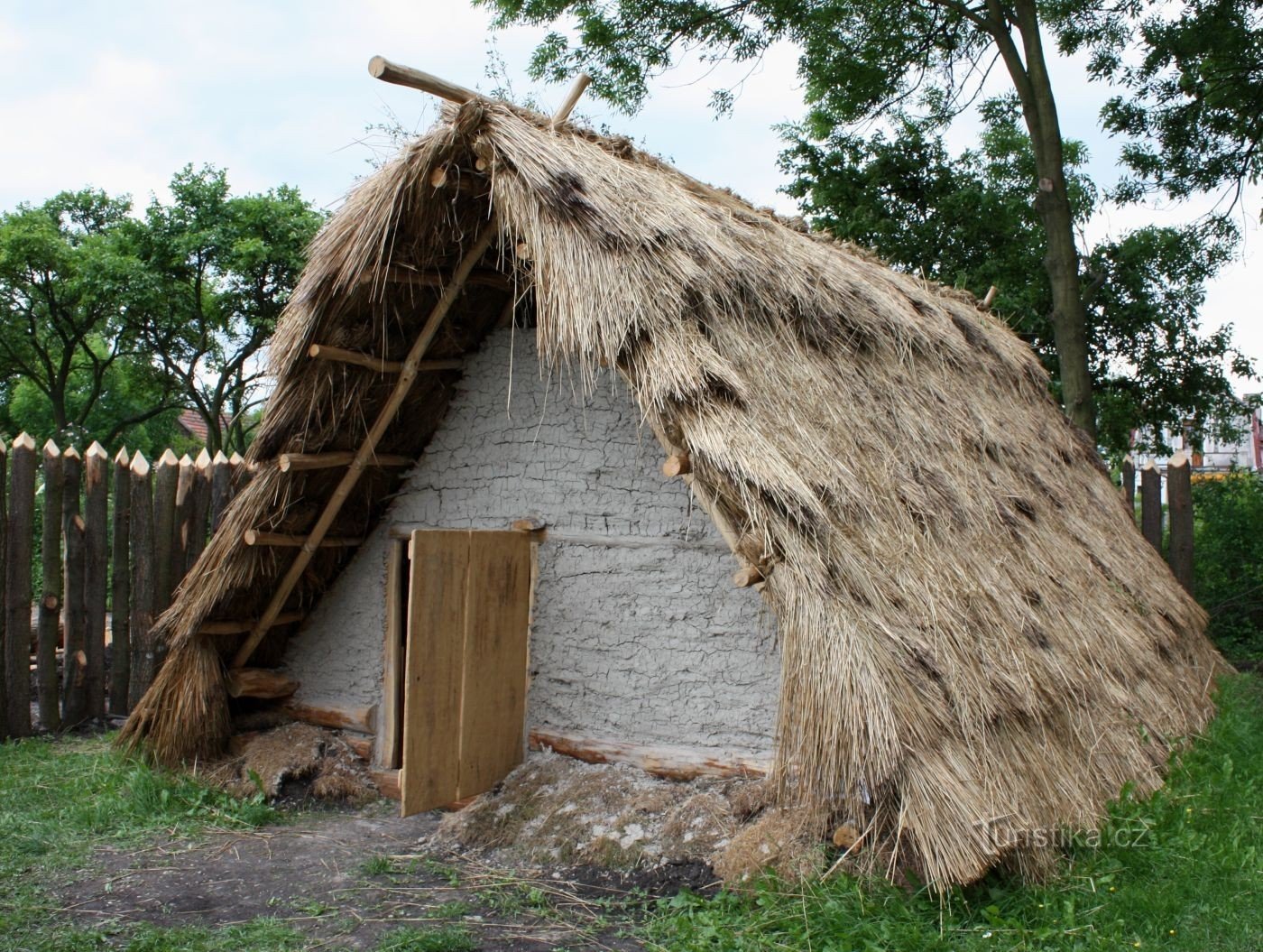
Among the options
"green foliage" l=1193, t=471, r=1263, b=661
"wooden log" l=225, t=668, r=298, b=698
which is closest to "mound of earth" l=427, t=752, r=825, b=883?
"wooden log" l=225, t=668, r=298, b=698

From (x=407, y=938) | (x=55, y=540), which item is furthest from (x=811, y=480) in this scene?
(x=55, y=540)

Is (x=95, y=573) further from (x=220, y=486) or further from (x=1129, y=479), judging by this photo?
(x=1129, y=479)

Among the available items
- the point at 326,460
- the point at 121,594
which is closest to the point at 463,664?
the point at 326,460

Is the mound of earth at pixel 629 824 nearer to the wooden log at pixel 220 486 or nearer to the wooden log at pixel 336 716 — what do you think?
the wooden log at pixel 336 716

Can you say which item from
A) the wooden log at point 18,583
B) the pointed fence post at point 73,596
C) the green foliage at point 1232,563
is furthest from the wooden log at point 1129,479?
the wooden log at point 18,583

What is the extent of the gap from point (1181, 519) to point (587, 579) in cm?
609

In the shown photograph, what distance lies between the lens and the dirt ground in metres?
4.23

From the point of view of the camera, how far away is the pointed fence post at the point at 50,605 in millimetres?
7164

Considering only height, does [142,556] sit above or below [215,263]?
below

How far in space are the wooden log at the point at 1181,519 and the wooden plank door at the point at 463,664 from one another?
20.3 ft

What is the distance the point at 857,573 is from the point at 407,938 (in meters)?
2.23

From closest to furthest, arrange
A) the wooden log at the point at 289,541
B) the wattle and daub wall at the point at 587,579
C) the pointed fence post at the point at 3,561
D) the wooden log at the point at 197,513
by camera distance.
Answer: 1. the wattle and daub wall at the point at 587,579
2. the wooden log at the point at 289,541
3. the pointed fence post at the point at 3,561
4. the wooden log at the point at 197,513

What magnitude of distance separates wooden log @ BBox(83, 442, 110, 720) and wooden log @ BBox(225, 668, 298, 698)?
145 cm

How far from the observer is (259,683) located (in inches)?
261
